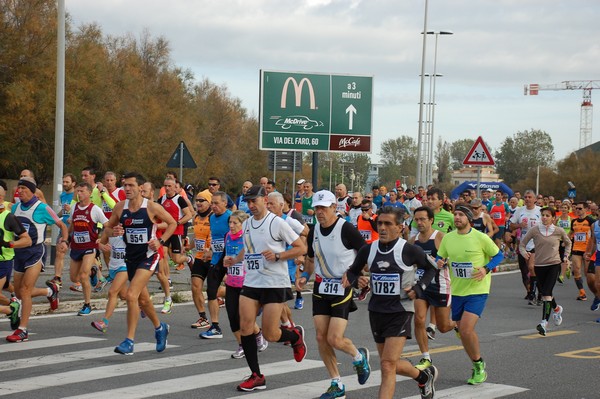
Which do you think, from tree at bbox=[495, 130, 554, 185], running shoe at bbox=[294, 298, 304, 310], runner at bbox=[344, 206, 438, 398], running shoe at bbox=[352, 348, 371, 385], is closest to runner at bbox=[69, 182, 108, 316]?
running shoe at bbox=[294, 298, 304, 310]

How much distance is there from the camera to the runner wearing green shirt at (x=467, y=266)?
33.9 feet

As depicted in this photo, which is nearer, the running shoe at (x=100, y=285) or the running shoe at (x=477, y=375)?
the running shoe at (x=477, y=375)

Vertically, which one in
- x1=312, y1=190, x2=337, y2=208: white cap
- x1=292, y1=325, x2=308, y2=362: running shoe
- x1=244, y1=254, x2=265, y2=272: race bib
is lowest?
x1=292, y1=325, x2=308, y2=362: running shoe

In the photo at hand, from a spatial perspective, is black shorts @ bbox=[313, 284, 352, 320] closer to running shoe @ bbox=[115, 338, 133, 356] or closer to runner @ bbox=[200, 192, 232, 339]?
running shoe @ bbox=[115, 338, 133, 356]

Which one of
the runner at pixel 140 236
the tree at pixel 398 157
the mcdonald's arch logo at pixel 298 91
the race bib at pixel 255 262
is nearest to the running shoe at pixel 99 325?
the runner at pixel 140 236

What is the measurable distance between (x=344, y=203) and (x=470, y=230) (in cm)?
932

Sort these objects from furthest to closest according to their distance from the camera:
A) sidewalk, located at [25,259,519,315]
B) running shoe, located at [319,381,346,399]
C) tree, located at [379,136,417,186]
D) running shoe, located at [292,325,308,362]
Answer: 1. tree, located at [379,136,417,186]
2. sidewalk, located at [25,259,519,315]
3. running shoe, located at [292,325,308,362]
4. running shoe, located at [319,381,346,399]

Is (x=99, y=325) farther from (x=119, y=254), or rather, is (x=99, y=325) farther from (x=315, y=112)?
(x=315, y=112)

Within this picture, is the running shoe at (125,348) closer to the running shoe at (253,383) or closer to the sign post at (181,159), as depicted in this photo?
the running shoe at (253,383)

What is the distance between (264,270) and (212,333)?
332 centimetres

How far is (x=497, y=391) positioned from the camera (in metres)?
9.52

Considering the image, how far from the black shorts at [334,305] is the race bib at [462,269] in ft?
5.90

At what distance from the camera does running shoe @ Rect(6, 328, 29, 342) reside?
11984 millimetres

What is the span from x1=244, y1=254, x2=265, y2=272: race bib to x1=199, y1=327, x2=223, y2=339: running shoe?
3.16 metres
